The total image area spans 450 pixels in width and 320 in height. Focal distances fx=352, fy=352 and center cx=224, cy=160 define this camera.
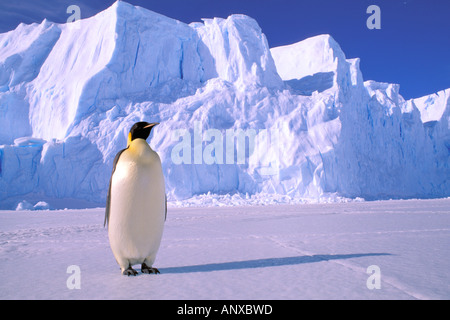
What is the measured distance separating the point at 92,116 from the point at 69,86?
7.71ft

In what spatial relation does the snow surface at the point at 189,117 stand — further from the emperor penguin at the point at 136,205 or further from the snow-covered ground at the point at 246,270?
the emperor penguin at the point at 136,205

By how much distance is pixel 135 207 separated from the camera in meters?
2.46

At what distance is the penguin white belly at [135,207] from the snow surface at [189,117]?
13.6 meters

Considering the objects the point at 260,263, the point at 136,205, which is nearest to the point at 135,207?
the point at 136,205

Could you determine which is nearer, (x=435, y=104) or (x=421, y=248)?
(x=421, y=248)

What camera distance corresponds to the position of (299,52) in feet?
85.3

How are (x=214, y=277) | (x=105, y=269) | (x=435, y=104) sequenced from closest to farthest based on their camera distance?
(x=214, y=277) < (x=105, y=269) < (x=435, y=104)

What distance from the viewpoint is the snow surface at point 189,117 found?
16.2 metres

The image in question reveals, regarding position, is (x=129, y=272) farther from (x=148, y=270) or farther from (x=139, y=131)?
(x=139, y=131)

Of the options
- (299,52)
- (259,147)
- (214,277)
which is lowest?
(214,277)

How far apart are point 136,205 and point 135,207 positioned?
0.05 ft

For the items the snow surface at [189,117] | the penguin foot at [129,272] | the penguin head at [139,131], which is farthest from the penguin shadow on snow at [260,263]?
the snow surface at [189,117]
